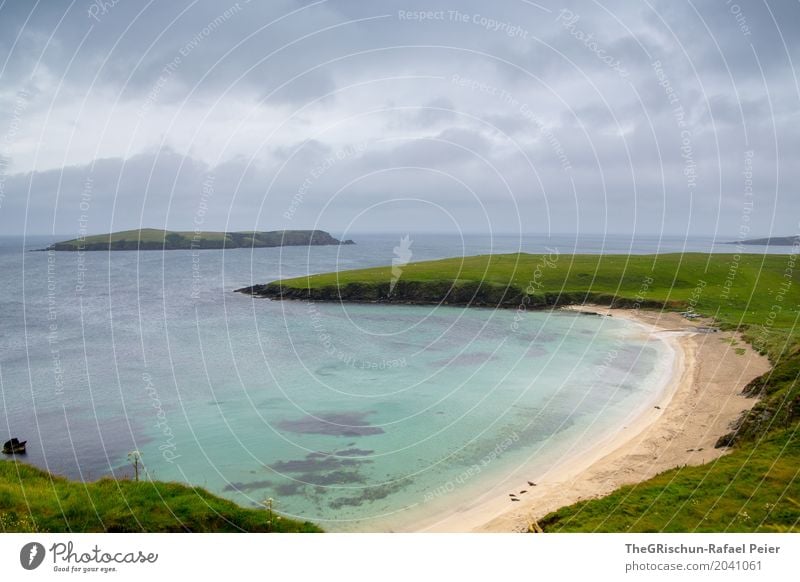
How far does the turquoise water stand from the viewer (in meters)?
26.9

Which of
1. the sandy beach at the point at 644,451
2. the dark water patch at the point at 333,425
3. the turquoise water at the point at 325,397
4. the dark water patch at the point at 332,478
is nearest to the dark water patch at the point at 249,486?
the turquoise water at the point at 325,397

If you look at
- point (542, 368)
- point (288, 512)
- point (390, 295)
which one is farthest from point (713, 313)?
point (288, 512)

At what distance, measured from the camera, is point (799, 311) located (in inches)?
2640

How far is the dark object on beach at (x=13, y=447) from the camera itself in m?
29.0

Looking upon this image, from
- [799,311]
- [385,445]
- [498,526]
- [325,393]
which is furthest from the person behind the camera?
[799,311]

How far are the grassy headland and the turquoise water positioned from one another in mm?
8773

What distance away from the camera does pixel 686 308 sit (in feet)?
262

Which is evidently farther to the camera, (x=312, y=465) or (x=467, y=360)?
(x=467, y=360)

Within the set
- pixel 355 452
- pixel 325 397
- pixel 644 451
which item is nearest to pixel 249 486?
pixel 355 452

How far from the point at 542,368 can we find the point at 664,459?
883 inches

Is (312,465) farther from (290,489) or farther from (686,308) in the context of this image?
(686,308)

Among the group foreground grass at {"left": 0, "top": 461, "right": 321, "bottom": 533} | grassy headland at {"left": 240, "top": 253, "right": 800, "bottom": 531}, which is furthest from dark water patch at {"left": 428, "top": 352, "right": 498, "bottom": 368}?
foreground grass at {"left": 0, "top": 461, "right": 321, "bottom": 533}

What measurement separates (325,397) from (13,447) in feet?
68.9

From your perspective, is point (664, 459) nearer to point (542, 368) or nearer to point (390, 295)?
point (542, 368)
